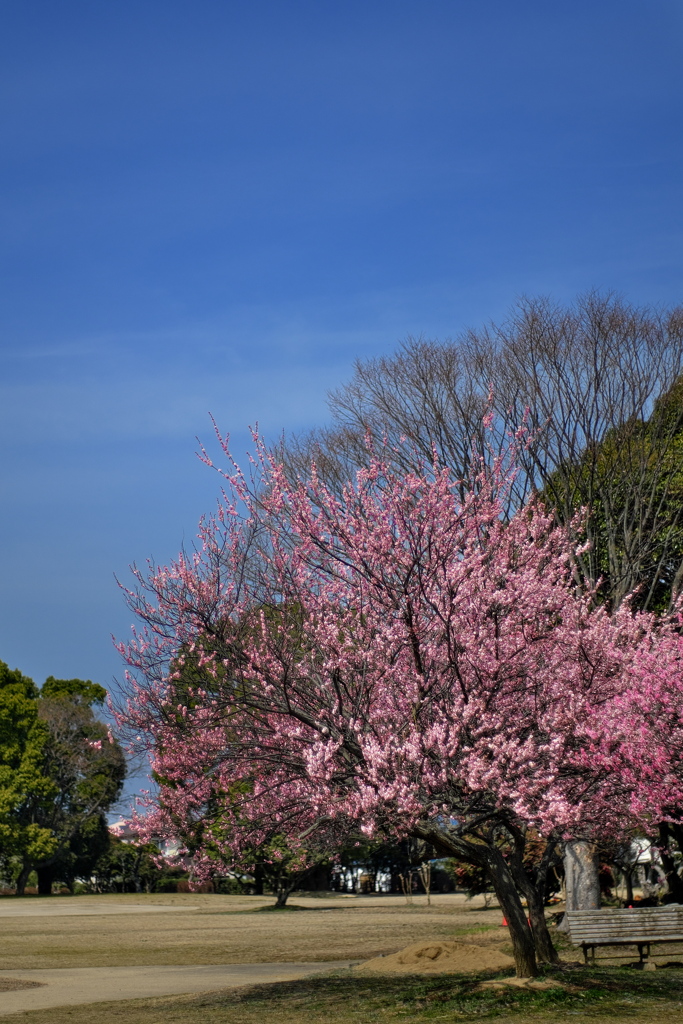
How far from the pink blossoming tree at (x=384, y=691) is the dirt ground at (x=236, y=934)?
694 centimetres

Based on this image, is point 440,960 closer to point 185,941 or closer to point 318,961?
point 318,961

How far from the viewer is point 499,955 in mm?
15805

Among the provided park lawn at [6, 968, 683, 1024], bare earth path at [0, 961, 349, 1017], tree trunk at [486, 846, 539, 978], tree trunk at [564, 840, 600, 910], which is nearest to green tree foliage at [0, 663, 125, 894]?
bare earth path at [0, 961, 349, 1017]

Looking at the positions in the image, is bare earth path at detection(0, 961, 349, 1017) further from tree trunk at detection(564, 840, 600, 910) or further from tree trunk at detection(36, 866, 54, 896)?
tree trunk at detection(36, 866, 54, 896)

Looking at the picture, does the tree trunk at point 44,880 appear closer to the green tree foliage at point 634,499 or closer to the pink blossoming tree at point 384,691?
the green tree foliage at point 634,499

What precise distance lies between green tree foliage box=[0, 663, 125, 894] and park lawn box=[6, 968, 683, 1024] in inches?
1552

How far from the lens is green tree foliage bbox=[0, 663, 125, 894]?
165 ft

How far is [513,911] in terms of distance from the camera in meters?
12.4

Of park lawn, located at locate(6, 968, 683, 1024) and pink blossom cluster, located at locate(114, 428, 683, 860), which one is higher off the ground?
pink blossom cluster, located at locate(114, 428, 683, 860)

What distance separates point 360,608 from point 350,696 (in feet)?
4.16

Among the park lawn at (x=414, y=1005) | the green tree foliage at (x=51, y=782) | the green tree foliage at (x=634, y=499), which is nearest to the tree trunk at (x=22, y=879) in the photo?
the green tree foliage at (x=51, y=782)

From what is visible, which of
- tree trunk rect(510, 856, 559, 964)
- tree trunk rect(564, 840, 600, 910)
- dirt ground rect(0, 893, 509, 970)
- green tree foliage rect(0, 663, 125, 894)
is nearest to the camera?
tree trunk rect(510, 856, 559, 964)

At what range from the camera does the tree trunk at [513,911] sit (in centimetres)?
1233

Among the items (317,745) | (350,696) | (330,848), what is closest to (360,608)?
(350,696)
